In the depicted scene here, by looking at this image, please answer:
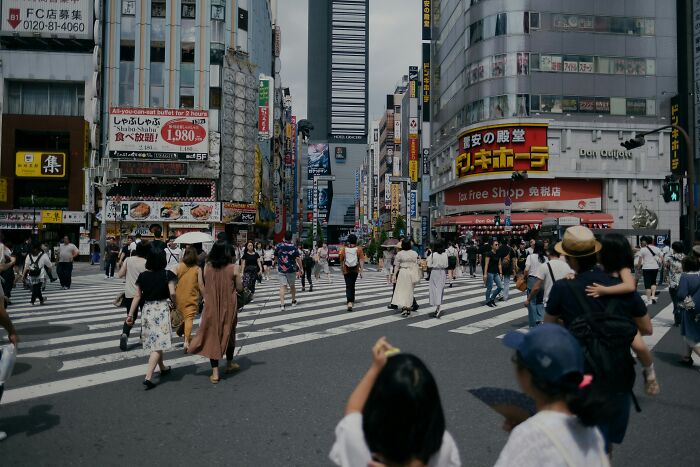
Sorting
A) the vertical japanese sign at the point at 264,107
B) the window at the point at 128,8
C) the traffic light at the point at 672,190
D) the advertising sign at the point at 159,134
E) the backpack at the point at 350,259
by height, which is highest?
the window at the point at 128,8

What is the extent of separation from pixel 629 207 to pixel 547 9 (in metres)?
15.8

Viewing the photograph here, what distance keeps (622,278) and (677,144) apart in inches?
1051

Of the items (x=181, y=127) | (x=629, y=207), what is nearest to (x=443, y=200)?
(x=629, y=207)

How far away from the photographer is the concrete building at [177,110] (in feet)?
136

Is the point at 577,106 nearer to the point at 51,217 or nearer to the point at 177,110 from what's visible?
the point at 177,110

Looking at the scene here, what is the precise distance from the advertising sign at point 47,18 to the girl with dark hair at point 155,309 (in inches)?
1704

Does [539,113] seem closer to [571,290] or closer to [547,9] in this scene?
[547,9]

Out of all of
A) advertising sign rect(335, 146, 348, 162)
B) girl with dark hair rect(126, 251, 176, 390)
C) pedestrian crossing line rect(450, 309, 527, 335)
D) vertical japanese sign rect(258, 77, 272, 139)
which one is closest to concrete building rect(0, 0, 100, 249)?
vertical japanese sign rect(258, 77, 272, 139)

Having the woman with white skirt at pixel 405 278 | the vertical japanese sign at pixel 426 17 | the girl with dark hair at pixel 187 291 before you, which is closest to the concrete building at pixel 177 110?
the vertical japanese sign at pixel 426 17

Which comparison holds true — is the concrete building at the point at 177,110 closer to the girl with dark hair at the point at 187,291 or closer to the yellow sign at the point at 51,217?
the yellow sign at the point at 51,217

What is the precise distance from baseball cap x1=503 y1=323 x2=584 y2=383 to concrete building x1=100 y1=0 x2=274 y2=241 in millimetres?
42283

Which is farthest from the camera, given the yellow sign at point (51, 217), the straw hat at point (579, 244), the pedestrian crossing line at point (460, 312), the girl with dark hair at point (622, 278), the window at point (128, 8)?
the window at point (128, 8)

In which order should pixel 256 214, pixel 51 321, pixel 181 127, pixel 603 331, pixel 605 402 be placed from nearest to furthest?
pixel 605 402 → pixel 603 331 → pixel 51 321 → pixel 181 127 → pixel 256 214

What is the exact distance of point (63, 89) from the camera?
43.2 meters
